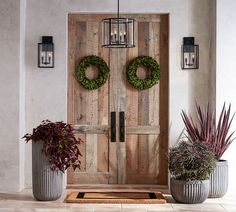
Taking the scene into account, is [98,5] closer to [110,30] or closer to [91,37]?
[91,37]

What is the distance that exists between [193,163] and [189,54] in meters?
1.73

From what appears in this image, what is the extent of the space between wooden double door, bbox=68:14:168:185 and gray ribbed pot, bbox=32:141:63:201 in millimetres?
1121

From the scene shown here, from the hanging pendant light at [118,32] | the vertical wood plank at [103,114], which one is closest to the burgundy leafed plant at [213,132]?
the vertical wood plank at [103,114]

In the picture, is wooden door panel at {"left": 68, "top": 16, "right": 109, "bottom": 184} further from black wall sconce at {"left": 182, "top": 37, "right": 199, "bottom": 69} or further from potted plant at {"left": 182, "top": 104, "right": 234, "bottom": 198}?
potted plant at {"left": 182, "top": 104, "right": 234, "bottom": 198}

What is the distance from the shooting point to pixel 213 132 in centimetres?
664

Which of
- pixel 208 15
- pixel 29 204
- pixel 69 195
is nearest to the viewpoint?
pixel 29 204

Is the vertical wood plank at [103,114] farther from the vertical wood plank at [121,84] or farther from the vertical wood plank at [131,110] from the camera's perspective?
the vertical wood plank at [131,110]

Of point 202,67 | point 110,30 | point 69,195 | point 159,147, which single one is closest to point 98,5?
point 110,30

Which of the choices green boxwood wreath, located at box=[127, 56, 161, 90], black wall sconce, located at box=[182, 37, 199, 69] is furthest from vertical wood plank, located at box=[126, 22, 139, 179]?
black wall sconce, located at box=[182, 37, 199, 69]

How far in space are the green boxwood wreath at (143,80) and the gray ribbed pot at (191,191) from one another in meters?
1.61

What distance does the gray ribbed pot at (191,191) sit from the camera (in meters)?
6.16

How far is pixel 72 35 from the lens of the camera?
24.2 feet

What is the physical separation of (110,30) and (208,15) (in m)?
1.80

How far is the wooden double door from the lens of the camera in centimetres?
736
